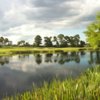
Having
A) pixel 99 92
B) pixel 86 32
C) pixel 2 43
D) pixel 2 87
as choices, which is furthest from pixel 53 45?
pixel 99 92

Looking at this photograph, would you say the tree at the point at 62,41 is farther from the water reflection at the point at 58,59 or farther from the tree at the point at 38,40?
the water reflection at the point at 58,59

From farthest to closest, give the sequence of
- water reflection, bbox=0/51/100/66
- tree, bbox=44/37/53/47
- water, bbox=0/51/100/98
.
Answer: tree, bbox=44/37/53/47
water reflection, bbox=0/51/100/66
water, bbox=0/51/100/98

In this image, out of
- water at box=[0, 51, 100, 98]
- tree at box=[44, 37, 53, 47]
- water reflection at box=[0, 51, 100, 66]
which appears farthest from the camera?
tree at box=[44, 37, 53, 47]

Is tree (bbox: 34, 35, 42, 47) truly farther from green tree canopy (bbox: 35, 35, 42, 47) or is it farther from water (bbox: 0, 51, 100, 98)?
water (bbox: 0, 51, 100, 98)

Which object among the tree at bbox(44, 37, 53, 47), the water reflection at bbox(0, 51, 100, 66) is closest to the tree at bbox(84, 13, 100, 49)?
the water reflection at bbox(0, 51, 100, 66)

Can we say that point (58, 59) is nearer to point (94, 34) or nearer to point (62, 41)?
point (94, 34)

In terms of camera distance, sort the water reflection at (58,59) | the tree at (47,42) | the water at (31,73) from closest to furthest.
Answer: the water at (31,73) < the water reflection at (58,59) < the tree at (47,42)

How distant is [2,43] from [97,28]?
110598 mm

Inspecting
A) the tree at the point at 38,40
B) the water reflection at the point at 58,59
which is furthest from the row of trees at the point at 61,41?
the water reflection at the point at 58,59

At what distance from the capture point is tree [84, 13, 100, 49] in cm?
5381

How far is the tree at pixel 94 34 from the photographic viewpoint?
53.8 metres

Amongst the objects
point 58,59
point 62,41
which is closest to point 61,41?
point 62,41

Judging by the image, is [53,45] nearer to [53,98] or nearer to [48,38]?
[48,38]

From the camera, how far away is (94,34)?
54.7m
